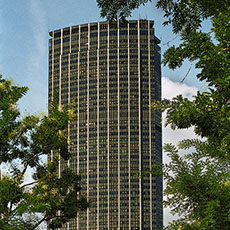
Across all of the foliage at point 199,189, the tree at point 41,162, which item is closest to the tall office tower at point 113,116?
the tree at point 41,162

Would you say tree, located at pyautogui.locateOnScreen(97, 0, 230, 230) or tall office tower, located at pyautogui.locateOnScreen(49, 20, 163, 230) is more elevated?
tall office tower, located at pyautogui.locateOnScreen(49, 20, 163, 230)

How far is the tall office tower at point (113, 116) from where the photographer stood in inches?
6531

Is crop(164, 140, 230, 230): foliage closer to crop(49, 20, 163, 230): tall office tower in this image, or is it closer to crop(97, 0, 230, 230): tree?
crop(97, 0, 230, 230): tree

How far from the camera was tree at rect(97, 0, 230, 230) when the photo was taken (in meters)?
3.53

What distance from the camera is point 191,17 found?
18.4 feet

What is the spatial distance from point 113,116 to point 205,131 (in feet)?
564

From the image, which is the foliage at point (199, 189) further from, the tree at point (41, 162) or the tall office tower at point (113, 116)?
the tall office tower at point (113, 116)

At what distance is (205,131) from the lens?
3732mm

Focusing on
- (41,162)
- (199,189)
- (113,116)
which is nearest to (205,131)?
(199,189)

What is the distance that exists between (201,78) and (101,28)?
18614cm

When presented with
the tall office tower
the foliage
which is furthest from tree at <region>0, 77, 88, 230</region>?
the tall office tower

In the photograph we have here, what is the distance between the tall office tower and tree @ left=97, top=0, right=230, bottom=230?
15311 centimetres

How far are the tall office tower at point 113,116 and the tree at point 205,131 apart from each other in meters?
153

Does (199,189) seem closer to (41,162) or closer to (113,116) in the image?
(41,162)
